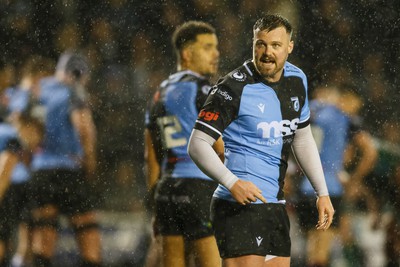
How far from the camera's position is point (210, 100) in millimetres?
3818

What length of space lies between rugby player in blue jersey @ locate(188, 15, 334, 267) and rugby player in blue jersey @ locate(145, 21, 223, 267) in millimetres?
961

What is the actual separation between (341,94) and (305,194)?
2.23 feet

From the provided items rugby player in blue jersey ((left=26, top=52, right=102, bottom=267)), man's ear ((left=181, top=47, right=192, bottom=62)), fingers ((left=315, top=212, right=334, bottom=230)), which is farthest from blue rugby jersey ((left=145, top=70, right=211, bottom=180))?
fingers ((left=315, top=212, right=334, bottom=230))

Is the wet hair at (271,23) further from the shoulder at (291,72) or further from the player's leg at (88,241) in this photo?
the player's leg at (88,241)

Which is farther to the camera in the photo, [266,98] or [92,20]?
[92,20]

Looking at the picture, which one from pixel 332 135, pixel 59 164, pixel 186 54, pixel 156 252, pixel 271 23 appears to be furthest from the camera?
pixel 332 135

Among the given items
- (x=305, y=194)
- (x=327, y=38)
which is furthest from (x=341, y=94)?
(x=327, y=38)

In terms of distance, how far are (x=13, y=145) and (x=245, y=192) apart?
2776 mm

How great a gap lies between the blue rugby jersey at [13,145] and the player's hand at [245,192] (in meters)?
2.62

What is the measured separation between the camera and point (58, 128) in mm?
5754

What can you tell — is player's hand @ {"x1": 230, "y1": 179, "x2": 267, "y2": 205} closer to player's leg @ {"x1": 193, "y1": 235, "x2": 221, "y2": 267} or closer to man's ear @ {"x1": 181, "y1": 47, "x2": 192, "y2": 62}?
player's leg @ {"x1": 193, "y1": 235, "x2": 221, "y2": 267}

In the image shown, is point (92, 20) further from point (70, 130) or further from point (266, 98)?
point (266, 98)

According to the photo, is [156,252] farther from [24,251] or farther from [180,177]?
[24,251]

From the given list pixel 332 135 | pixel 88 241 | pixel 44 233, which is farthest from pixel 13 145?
pixel 332 135
